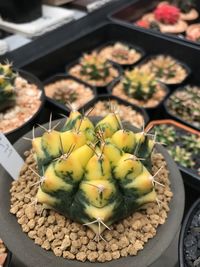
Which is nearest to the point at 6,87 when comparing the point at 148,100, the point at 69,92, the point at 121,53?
the point at 69,92

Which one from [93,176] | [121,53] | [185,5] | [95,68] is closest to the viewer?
[93,176]

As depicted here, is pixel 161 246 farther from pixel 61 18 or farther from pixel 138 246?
pixel 61 18

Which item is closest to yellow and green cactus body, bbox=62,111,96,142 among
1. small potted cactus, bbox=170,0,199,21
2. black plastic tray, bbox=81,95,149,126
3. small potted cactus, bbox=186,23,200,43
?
black plastic tray, bbox=81,95,149,126

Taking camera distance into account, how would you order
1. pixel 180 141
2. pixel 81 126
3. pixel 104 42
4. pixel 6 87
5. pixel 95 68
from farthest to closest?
pixel 104 42, pixel 95 68, pixel 180 141, pixel 6 87, pixel 81 126

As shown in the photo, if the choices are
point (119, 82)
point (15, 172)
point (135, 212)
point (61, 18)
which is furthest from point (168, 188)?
point (61, 18)

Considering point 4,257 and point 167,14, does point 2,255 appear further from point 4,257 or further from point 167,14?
point 167,14

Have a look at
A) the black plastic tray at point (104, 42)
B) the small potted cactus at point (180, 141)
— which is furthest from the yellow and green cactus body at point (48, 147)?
the black plastic tray at point (104, 42)

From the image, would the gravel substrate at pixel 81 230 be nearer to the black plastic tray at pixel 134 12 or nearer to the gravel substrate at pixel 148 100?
the gravel substrate at pixel 148 100
